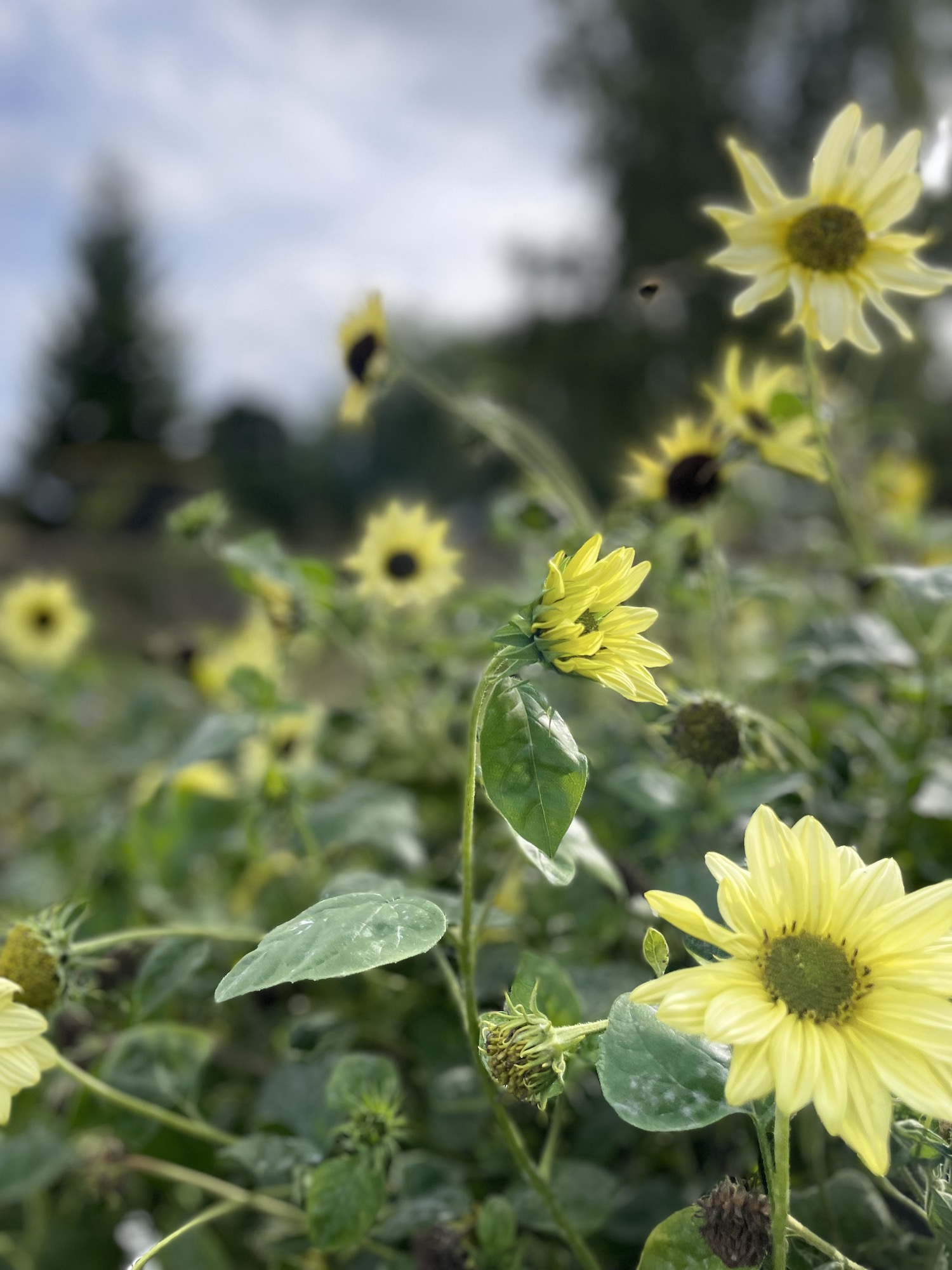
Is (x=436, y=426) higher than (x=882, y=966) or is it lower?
higher

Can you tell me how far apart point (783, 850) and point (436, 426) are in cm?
1100

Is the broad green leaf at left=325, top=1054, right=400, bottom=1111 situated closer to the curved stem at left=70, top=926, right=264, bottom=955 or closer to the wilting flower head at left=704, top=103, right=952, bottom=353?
the curved stem at left=70, top=926, right=264, bottom=955

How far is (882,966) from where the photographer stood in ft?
1.04

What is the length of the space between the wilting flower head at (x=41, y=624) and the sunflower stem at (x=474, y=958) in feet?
3.79

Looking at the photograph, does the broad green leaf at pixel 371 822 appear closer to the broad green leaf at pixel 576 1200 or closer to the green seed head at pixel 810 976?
the broad green leaf at pixel 576 1200

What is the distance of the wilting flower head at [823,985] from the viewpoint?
0.93ft

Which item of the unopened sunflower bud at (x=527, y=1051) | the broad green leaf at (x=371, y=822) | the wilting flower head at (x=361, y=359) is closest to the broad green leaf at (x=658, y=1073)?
the unopened sunflower bud at (x=527, y=1051)

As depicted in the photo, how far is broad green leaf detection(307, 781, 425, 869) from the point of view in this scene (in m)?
→ 0.64

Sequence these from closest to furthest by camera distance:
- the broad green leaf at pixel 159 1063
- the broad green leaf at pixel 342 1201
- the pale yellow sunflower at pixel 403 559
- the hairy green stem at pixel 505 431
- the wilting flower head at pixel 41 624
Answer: the broad green leaf at pixel 342 1201 → the broad green leaf at pixel 159 1063 → the hairy green stem at pixel 505 431 → the pale yellow sunflower at pixel 403 559 → the wilting flower head at pixel 41 624

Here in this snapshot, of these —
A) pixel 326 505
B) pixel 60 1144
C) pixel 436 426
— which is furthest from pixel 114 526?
pixel 60 1144

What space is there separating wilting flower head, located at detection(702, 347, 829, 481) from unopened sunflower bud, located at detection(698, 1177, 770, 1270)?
1.33 feet

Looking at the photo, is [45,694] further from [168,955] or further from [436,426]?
[436,426]

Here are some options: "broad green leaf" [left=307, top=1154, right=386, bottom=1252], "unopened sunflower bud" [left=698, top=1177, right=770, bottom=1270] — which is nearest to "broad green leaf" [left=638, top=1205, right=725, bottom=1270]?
Answer: "unopened sunflower bud" [left=698, top=1177, right=770, bottom=1270]

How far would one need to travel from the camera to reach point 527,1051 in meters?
0.33
